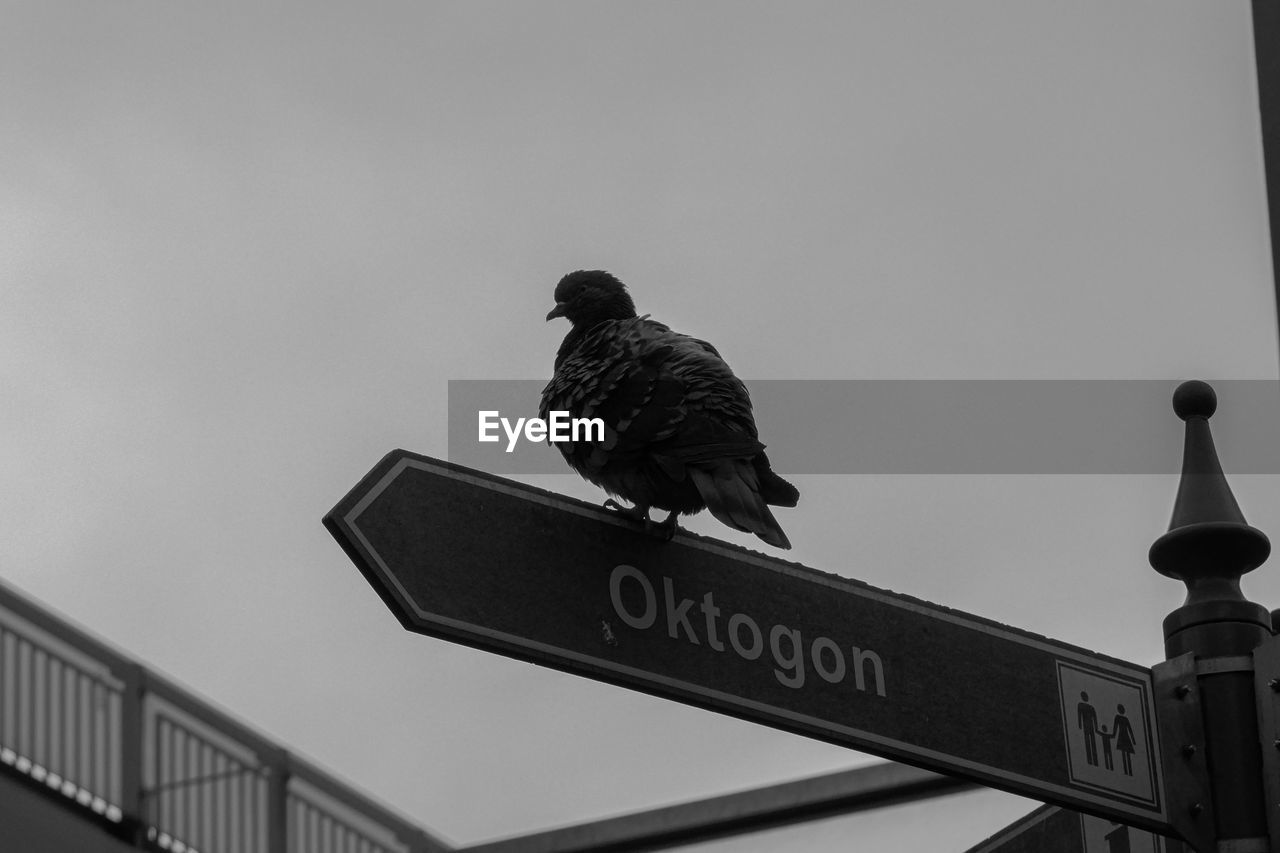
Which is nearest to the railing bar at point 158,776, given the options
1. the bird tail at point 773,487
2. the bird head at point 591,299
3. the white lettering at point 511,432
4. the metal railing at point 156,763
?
the metal railing at point 156,763

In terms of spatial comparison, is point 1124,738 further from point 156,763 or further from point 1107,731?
point 156,763

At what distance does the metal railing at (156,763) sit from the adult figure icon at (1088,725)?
6.64 metres

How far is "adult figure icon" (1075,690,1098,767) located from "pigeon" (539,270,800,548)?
0.58 meters

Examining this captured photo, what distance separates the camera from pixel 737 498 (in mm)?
3717

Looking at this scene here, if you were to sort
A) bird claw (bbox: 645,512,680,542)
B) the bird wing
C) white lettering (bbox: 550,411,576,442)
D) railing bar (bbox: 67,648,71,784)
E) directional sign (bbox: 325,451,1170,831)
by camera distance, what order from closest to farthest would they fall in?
directional sign (bbox: 325,451,1170,831)
bird claw (bbox: 645,512,680,542)
the bird wing
white lettering (bbox: 550,411,576,442)
railing bar (bbox: 67,648,71,784)

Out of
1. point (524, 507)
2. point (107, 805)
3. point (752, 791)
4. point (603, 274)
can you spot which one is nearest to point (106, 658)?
point (107, 805)

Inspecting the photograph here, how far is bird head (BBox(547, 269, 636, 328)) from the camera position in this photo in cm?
496

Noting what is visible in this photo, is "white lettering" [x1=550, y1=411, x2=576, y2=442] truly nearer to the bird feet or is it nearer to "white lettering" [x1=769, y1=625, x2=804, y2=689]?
the bird feet

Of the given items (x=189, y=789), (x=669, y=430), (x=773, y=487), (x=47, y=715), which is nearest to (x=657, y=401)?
(x=669, y=430)

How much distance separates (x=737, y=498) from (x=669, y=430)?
0.23 metres

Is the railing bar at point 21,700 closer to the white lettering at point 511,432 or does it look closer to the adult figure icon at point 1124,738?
the white lettering at point 511,432

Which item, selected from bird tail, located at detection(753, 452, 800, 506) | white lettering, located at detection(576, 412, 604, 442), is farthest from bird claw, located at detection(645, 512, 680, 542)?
white lettering, located at detection(576, 412, 604, 442)

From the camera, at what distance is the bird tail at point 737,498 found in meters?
3.66

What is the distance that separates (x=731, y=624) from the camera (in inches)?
132
